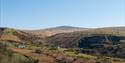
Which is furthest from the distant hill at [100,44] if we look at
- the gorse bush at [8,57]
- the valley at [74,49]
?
the gorse bush at [8,57]

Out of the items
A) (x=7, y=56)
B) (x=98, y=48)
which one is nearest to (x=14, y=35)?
(x=98, y=48)

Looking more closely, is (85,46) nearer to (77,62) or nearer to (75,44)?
(75,44)

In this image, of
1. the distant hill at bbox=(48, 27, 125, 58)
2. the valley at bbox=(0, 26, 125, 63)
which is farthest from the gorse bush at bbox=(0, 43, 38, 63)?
the distant hill at bbox=(48, 27, 125, 58)

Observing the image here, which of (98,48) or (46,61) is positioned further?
(98,48)

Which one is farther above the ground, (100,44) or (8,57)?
(8,57)

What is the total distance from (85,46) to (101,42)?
15.4 ft

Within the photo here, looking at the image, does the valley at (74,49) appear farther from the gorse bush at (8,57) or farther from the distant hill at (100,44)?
the gorse bush at (8,57)

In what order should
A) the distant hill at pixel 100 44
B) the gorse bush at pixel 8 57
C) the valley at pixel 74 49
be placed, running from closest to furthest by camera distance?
1. the gorse bush at pixel 8 57
2. the valley at pixel 74 49
3. the distant hill at pixel 100 44

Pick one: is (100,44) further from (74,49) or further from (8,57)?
(8,57)

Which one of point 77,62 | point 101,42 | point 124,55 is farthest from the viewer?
point 101,42

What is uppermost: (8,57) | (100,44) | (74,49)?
(8,57)

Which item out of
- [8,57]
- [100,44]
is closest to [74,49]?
[100,44]

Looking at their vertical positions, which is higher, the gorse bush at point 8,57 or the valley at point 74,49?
the gorse bush at point 8,57

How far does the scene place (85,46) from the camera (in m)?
81.8
